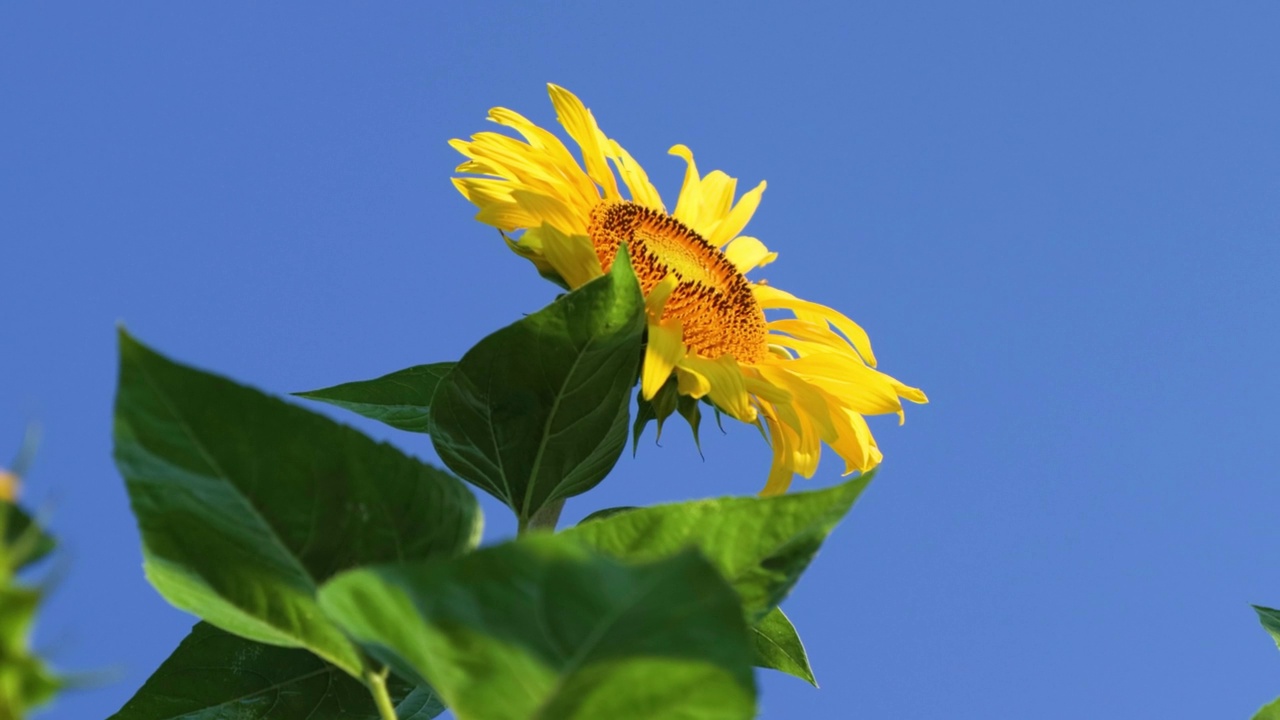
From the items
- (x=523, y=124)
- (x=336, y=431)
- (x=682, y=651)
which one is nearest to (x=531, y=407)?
(x=336, y=431)

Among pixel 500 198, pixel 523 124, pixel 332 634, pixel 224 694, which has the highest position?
pixel 523 124

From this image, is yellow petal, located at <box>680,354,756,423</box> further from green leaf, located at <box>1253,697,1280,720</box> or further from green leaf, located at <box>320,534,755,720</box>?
green leaf, located at <box>320,534,755,720</box>

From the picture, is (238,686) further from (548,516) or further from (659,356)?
(659,356)

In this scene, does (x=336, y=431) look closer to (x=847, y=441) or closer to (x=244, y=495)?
(x=244, y=495)

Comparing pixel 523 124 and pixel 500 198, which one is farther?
pixel 523 124

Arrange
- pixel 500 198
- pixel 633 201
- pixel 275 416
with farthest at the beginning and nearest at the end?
pixel 633 201 < pixel 500 198 < pixel 275 416

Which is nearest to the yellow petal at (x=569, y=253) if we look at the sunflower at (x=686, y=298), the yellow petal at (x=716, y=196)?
the sunflower at (x=686, y=298)

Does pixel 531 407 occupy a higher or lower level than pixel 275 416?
higher
